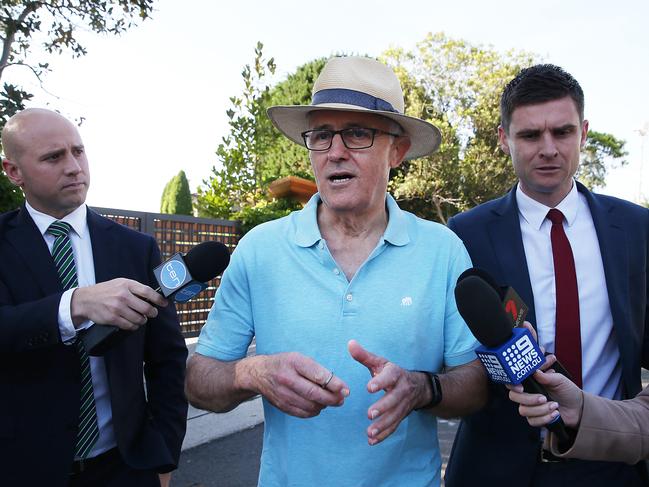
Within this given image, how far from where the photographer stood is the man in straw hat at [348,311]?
6.23 feet

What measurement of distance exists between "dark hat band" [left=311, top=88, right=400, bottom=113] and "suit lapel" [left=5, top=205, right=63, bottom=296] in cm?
136

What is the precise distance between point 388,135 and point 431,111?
938 inches

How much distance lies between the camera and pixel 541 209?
245cm

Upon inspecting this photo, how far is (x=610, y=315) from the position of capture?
7.55ft

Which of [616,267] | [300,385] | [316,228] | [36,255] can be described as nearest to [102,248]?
[36,255]

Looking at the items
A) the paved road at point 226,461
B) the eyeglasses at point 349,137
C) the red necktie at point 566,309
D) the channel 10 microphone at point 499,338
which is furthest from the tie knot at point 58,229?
the paved road at point 226,461

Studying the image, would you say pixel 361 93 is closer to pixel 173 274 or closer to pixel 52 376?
pixel 173 274

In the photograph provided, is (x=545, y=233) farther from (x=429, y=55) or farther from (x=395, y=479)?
(x=429, y=55)

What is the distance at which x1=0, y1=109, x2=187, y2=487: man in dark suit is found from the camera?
7.29 ft

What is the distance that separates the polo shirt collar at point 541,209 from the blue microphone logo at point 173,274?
4.86 feet

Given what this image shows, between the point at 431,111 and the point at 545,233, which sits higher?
the point at 431,111

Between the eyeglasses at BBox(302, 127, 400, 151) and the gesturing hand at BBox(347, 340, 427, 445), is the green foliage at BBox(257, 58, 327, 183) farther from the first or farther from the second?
the gesturing hand at BBox(347, 340, 427, 445)

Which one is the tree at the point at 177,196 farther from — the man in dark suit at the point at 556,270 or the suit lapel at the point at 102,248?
the man in dark suit at the point at 556,270

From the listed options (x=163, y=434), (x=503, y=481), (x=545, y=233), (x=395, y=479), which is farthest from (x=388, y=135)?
(x=163, y=434)
